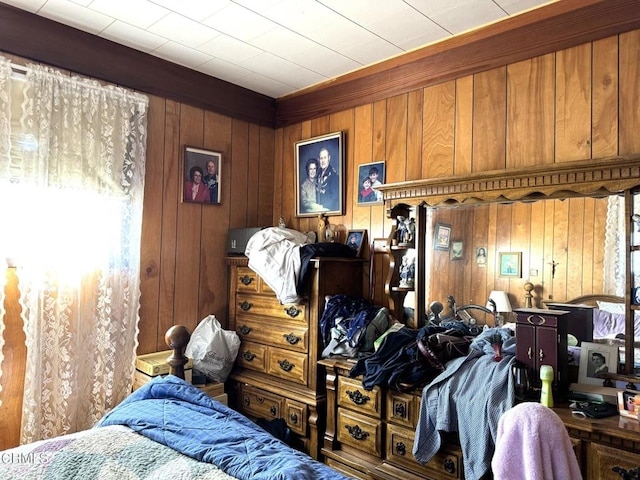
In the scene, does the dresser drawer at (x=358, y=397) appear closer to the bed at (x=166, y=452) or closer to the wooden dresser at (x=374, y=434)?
the wooden dresser at (x=374, y=434)

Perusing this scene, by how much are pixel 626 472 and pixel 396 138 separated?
208 cm

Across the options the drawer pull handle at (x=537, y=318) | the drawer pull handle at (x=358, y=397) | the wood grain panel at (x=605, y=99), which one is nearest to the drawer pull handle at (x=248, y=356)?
the drawer pull handle at (x=358, y=397)

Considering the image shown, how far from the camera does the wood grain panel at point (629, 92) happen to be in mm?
2055

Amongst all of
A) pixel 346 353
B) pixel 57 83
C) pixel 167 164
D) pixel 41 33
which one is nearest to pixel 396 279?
pixel 346 353

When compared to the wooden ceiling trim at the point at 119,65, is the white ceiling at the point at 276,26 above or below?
above

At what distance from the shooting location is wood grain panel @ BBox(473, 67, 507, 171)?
2.48 m

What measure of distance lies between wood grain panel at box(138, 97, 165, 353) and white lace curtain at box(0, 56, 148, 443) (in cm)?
10

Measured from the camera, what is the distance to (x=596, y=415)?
5.56 feet

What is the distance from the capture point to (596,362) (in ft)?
6.39

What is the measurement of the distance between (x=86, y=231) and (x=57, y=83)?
0.85 meters

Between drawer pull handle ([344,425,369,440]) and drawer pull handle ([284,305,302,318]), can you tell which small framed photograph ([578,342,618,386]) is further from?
drawer pull handle ([284,305,302,318])

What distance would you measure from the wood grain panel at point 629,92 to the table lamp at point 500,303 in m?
0.87

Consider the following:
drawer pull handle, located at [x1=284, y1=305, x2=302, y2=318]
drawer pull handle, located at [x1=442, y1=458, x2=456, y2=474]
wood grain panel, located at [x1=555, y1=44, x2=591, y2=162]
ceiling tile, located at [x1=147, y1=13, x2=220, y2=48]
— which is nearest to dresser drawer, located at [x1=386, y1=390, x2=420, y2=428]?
drawer pull handle, located at [x1=442, y1=458, x2=456, y2=474]

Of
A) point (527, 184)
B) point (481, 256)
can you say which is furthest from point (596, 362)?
point (527, 184)
